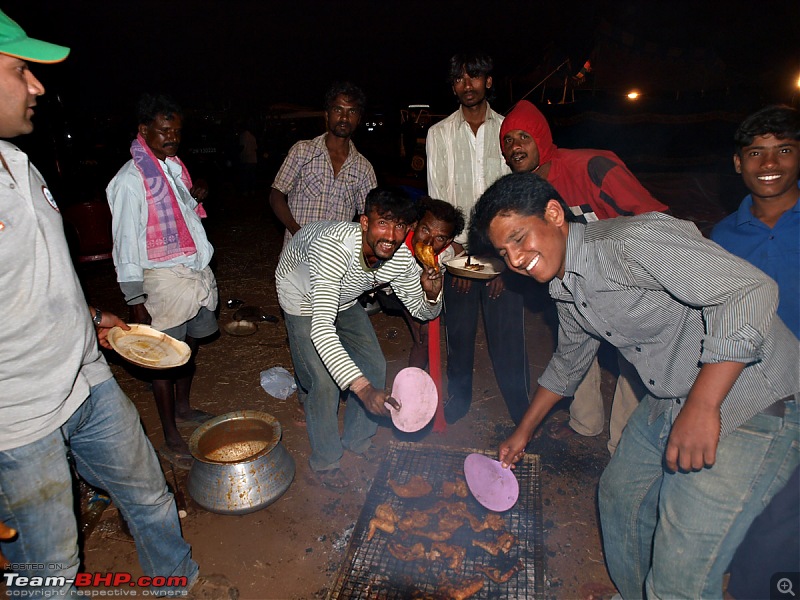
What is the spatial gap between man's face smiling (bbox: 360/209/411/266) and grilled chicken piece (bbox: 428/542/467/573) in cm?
188

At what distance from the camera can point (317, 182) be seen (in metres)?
4.58

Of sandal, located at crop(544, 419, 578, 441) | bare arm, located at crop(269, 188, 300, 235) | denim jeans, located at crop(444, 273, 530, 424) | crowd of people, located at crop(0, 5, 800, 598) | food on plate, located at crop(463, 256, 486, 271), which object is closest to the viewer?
crowd of people, located at crop(0, 5, 800, 598)

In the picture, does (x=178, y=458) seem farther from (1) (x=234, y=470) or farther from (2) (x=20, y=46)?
(2) (x=20, y=46)

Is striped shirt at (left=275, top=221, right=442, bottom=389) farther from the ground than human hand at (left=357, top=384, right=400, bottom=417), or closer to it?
farther from the ground

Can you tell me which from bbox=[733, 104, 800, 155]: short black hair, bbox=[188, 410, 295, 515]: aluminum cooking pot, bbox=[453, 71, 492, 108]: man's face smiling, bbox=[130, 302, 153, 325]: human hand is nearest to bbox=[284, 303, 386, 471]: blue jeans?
bbox=[188, 410, 295, 515]: aluminum cooking pot

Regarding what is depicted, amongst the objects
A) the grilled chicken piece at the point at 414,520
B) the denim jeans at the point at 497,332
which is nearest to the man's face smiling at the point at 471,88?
the denim jeans at the point at 497,332

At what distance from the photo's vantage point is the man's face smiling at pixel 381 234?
3076mm

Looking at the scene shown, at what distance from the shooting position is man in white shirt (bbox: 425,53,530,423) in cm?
384

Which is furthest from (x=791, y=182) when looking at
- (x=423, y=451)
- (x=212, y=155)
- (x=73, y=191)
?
(x=212, y=155)

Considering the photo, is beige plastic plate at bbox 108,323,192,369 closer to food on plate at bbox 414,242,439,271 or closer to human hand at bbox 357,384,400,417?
human hand at bbox 357,384,400,417

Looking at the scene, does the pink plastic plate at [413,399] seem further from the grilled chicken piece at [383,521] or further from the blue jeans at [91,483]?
the blue jeans at [91,483]

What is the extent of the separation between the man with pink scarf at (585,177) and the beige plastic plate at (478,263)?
2.23 feet

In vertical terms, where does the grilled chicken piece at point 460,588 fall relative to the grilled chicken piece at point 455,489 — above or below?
below

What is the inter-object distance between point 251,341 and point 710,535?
17.1 ft
